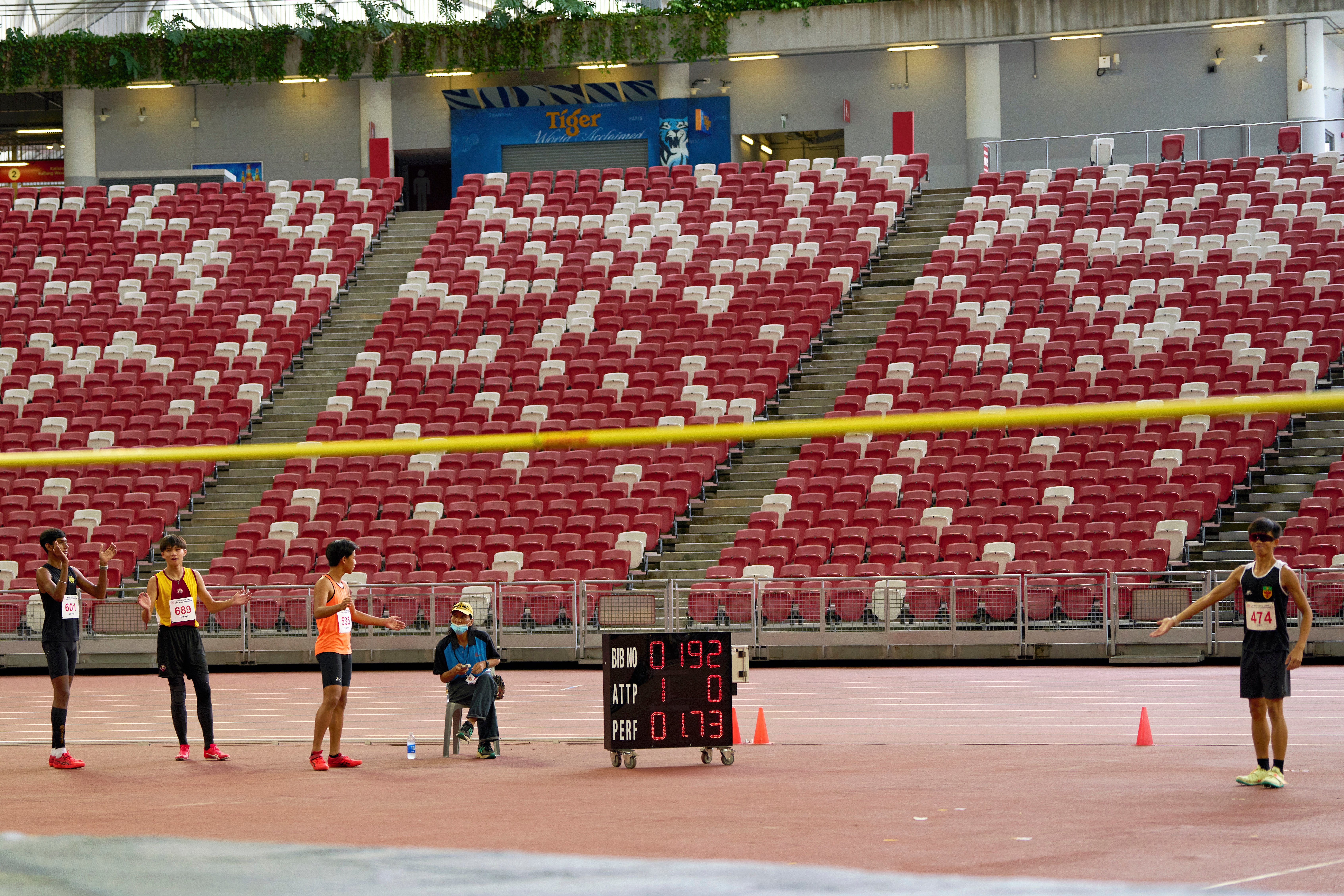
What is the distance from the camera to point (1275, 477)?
21484 mm

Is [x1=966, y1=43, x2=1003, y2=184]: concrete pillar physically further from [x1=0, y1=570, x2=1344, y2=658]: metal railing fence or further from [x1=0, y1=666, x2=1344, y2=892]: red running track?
[x1=0, y1=666, x2=1344, y2=892]: red running track

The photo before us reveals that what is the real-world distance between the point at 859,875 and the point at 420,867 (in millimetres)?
1734

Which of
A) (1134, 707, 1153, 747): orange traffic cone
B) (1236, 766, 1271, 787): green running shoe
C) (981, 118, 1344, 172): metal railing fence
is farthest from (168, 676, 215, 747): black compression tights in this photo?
(981, 118, 1344, 172): metal railing fence

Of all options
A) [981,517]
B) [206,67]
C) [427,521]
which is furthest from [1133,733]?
[206,67]

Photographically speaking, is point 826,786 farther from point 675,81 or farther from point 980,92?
point 675,81

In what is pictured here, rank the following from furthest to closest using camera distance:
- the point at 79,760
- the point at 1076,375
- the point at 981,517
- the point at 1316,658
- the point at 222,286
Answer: the point at 222,286, the point at 1076,375, the point at 981,517, the point at 1316,658, the point at 79,760

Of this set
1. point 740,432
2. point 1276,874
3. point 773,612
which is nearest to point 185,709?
point 740,432

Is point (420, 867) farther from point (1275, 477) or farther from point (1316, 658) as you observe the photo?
point (1275, 477)

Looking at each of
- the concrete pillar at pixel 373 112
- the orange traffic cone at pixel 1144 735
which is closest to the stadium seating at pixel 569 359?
the concrete pillar at pixel 373 112

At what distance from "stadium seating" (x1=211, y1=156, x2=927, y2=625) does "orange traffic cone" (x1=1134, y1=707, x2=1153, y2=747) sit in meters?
9.37

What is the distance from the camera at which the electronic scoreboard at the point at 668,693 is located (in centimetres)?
1075

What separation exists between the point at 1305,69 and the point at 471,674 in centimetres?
2848

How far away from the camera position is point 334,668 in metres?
11.0

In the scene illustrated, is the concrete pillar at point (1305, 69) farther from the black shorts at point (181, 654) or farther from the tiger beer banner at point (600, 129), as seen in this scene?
the black shorts at point (181, 654)
